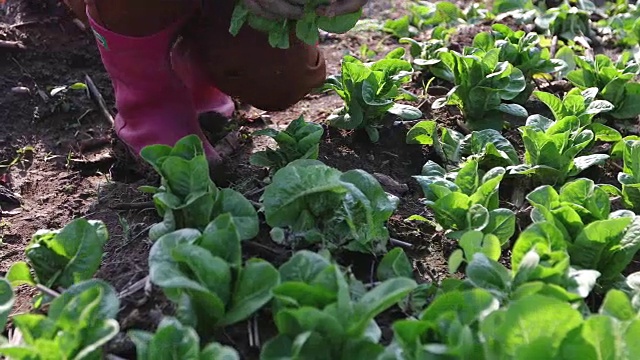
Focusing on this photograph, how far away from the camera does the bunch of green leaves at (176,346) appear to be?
49.9 inches

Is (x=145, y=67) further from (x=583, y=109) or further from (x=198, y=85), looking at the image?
(x=583, y=109)

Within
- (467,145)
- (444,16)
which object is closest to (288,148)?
(467,145)

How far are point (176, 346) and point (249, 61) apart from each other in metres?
1.04

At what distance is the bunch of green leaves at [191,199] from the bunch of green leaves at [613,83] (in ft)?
4.38

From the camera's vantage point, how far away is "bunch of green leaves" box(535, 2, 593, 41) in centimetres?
317

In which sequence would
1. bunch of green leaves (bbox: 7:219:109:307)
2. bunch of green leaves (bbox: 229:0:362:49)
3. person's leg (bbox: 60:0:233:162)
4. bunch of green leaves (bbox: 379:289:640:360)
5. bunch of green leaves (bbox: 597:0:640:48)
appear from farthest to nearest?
1. bunch of green leaves (bbox: 597:0:640:48)
2. person's leg (bbox: 60:0:233:162)
3. bunch of green leaves (bbox: 229:0:362:49)
4. bunch of green leaves (bbox: 7:219:109:307)
5. bunch of green leaves (bbox: 379:289:640:360)

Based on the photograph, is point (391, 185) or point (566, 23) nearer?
point (391, 185)

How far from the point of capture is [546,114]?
2.49 meters

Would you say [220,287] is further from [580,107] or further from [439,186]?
[580,107]

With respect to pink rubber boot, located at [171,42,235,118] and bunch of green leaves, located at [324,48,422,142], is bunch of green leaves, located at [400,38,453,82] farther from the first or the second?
pink rubber boot, located at [171,42,235,118]

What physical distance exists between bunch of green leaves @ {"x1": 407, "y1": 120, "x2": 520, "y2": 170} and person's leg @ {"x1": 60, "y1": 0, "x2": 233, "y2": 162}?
60 cm

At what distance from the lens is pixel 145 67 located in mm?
2039

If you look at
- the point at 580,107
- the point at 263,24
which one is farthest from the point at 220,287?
the point at 580,107

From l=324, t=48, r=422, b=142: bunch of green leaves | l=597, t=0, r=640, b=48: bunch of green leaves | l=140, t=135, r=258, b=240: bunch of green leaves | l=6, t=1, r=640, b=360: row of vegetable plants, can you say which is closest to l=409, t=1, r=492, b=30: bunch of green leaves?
l=597, t=0, r=640, b=48: bunch of green leaves
